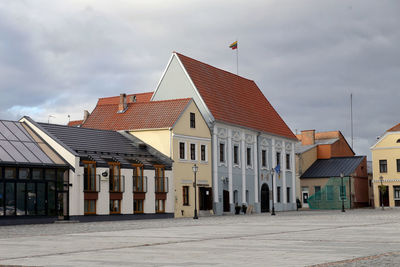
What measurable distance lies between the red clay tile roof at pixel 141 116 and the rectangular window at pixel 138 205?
7.07 m

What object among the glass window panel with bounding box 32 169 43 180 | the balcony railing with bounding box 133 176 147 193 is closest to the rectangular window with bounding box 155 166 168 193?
the balcony railing with bounding box 133 176 147 193

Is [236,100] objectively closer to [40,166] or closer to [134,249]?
[40,166]

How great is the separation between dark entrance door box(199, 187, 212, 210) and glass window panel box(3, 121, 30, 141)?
56.8ft

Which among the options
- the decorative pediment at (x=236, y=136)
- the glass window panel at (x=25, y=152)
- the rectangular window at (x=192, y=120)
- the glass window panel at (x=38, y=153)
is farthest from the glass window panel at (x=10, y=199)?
the decorative pediment at (x=236, y=136)

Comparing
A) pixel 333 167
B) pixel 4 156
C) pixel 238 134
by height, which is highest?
pixel 238 134

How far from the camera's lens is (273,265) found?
12.9 meters

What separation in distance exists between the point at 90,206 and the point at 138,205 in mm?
5038

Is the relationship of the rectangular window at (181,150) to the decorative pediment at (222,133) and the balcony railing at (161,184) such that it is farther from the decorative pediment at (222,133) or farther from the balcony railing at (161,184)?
the decorative pediment at (222,133)

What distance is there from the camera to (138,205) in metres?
46.8

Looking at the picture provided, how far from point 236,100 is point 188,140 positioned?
1240 cm

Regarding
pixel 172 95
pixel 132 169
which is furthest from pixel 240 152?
pixel 132 169

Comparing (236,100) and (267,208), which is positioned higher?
(236,100)

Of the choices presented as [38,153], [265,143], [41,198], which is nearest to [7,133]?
[38,153]

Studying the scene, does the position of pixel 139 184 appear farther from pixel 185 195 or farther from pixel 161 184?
pixel 185 195
